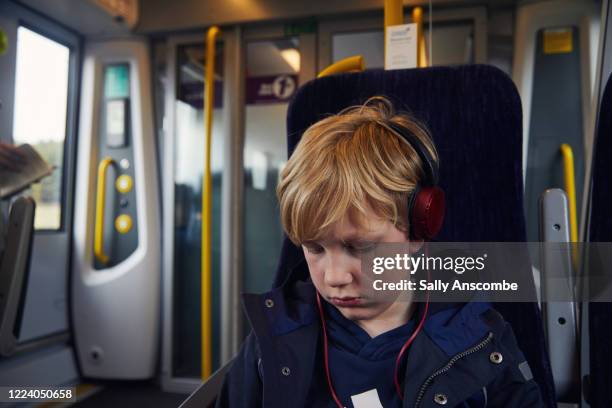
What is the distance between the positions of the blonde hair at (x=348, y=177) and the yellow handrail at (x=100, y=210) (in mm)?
2189

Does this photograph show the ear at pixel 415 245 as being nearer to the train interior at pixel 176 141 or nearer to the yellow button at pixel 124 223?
the train interior at pixel 176 141

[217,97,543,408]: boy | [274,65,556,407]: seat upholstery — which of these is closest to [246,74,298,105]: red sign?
[274,65,556,407]: seat upholstery

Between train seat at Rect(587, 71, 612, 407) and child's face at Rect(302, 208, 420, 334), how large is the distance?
0.36 meters

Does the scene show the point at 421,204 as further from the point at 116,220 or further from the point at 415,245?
the point at 116,220

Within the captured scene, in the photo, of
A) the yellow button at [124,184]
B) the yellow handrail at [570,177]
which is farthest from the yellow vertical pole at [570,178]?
the yellow button at [124,184]

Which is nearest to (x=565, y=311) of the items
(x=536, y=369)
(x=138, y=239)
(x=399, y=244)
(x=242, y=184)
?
(x=536, y=369)

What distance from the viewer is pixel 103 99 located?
2.72m

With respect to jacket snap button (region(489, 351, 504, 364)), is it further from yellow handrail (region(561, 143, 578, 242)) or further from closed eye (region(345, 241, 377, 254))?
yellow handrail (region(561, 143, 578, 242))

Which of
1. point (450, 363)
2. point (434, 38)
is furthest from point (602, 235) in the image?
point (434, 38)

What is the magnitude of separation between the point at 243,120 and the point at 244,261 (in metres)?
0.82

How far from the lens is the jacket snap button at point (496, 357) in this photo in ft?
2.20

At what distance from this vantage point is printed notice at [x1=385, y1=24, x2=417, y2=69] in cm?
104

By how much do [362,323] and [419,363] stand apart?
0.11 meters

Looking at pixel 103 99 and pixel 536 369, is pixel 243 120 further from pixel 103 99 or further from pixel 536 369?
pixel 536 369
